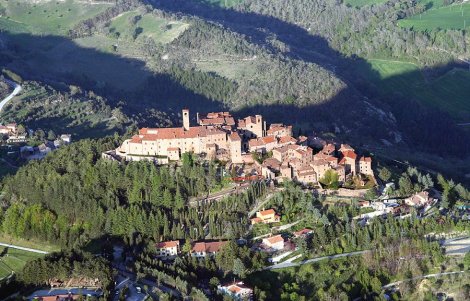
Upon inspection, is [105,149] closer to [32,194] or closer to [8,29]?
[32,194]

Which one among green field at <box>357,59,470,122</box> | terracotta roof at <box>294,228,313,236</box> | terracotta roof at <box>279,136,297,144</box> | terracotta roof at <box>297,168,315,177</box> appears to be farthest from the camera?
green field at <box>357,59,470,122</box>

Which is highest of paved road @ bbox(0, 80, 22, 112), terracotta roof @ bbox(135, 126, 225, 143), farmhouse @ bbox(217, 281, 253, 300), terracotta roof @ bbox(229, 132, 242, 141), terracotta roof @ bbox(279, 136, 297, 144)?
paved road @ bbox(0, 80, 22, 112)

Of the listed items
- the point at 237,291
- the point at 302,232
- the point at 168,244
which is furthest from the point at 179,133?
the point at 237,291

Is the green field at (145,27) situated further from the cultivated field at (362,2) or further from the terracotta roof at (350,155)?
the terracotta roof at (350,155)

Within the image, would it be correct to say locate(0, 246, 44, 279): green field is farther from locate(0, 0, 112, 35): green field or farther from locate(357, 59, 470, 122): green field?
locate(0, 0, 112, 35): green field

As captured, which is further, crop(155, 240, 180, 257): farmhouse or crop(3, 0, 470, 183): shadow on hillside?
crop(3, 0, 470, 183): shadow on hillside

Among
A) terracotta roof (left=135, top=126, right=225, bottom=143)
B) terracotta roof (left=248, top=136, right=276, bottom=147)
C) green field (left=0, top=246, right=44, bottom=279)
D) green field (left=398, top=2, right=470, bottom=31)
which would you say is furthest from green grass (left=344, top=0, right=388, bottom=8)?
green field (left=0, top=246, right=44, bottom=279)

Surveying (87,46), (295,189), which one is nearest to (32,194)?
(295,189)
